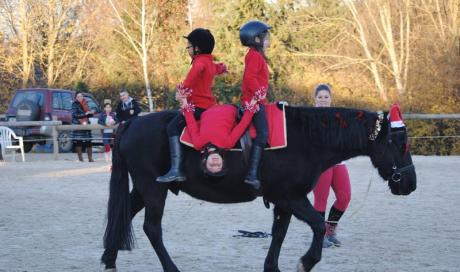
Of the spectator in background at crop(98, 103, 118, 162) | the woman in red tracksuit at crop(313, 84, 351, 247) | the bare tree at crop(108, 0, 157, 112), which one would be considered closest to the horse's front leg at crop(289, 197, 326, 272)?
the woman in red tracksuit at crop(313, 84, 351, 247)

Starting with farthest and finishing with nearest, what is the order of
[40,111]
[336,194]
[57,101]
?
[57,101], [40,111], [336,194]

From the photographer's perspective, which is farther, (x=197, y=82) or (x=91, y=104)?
(x=91, y=104)

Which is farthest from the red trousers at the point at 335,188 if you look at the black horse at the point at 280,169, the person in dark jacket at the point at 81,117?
the person in dark jacket at the point at 81,117

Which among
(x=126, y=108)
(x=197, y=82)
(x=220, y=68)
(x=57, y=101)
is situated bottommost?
(x=57, y=101)

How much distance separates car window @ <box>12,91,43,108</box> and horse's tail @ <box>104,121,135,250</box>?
18291mm

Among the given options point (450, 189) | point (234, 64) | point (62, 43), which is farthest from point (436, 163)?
point (62, 43)

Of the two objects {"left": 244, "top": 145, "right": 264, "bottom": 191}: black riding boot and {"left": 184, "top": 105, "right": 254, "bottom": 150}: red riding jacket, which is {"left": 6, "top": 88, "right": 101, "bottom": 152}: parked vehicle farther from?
{"left": 244, "top": 145, "right": 264, "bottom": 191}: black riding boot

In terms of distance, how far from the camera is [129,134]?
21.5 ft

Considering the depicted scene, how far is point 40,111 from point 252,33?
61.7 ft

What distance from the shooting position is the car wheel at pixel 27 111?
2378 cm

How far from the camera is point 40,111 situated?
24000mm

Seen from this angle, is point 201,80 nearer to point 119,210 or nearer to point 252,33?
point 252,33

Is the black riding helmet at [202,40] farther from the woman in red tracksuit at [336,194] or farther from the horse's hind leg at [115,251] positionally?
the woman in red tracksuit at [336,194]

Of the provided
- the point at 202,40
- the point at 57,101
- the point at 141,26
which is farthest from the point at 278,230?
the point at 141,26
